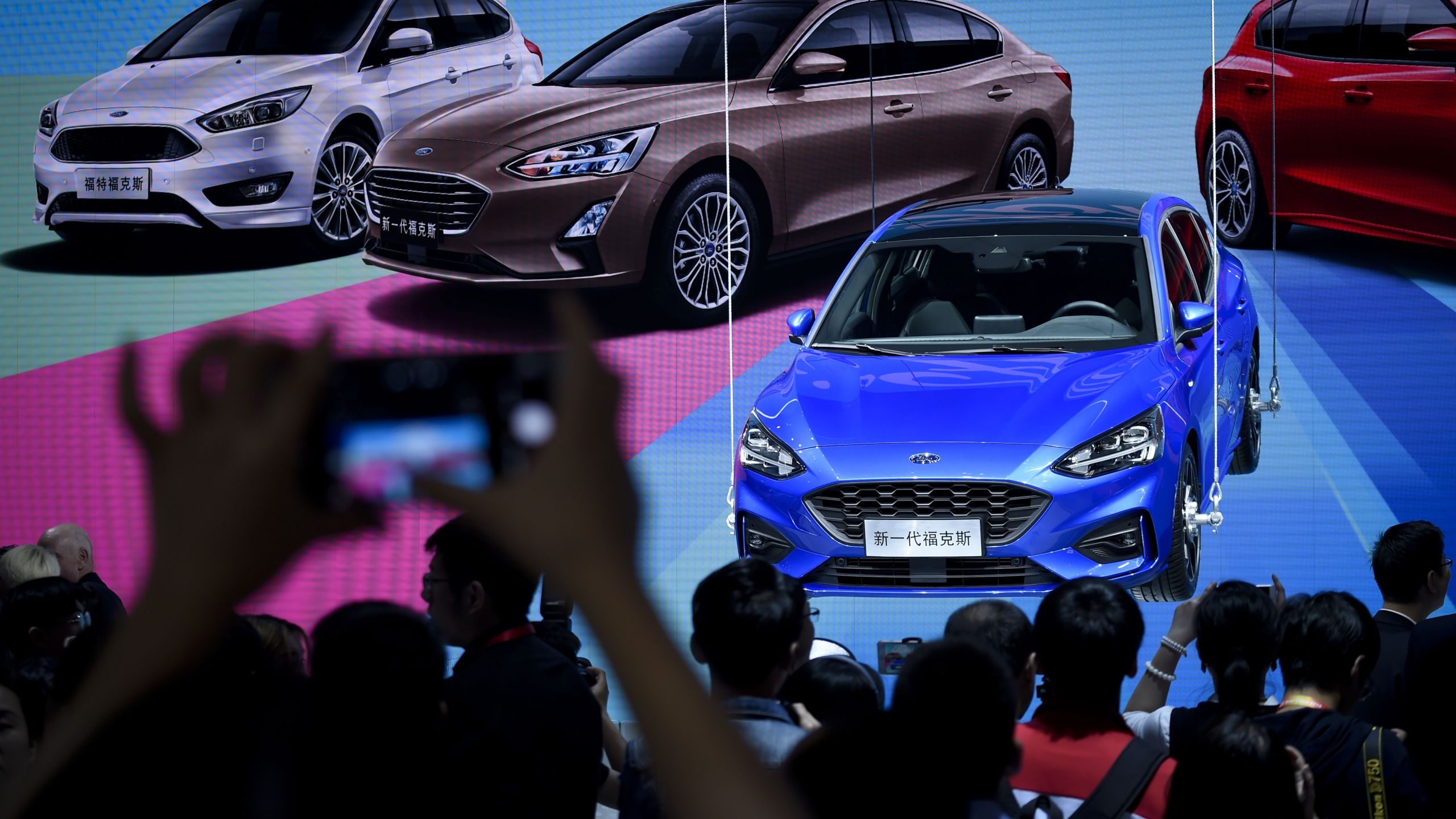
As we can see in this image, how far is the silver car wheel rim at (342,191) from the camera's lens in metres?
5.57

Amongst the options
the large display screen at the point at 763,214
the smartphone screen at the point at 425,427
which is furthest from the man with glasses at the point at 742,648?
the large display screen at the point at 763,214

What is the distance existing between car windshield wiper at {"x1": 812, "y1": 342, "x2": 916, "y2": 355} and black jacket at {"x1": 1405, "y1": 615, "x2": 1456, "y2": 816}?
9.24 ft

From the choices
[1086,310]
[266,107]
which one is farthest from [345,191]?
[1086,310]

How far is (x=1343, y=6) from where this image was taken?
17.5ft

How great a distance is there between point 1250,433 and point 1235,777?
383 cm

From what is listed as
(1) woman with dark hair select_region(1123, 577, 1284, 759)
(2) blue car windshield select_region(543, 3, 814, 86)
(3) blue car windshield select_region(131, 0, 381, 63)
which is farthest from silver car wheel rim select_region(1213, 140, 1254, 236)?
(3) blue car windshield select_region(131, 0, 381, 63)

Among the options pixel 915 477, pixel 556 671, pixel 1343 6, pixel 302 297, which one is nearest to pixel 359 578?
pixel 302 297

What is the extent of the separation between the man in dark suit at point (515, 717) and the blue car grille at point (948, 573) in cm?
221

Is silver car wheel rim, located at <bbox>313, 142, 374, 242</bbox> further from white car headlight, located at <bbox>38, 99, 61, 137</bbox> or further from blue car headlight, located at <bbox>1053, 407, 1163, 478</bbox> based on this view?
blue car headlight, located at <bbox>1053, 407, 1163, 478</bbox>

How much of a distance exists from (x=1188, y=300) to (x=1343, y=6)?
1464mm

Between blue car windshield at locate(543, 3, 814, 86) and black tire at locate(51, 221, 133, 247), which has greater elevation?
blue car windshield at locate(543, 3, 814, 86)

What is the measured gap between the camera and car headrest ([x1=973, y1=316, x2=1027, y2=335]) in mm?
4734

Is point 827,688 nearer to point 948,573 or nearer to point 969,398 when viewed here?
point 948,573

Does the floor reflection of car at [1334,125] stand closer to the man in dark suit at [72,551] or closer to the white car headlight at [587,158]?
the white car headlight at [587,158]
